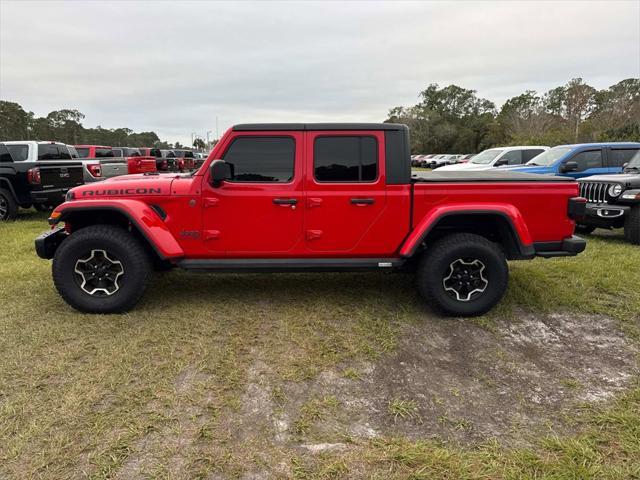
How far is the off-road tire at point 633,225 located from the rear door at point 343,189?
17.0 feet

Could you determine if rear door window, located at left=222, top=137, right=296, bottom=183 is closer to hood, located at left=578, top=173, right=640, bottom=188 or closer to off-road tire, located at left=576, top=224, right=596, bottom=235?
hood, located at left=578, top=173, right=640, bottom=188

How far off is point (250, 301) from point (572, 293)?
3.39m

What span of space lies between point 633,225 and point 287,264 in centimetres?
591

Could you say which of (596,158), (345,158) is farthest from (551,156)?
(345,158)

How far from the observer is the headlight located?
6742 mm

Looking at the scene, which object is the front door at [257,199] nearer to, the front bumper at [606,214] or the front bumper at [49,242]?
the front bumper at [49,242]

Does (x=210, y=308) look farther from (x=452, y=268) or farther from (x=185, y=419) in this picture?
(x=452, y=268)

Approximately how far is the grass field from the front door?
675mm

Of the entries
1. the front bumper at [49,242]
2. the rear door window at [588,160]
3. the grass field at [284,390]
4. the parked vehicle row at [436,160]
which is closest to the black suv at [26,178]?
the grass field at [284,390]

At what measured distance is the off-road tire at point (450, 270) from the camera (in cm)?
389

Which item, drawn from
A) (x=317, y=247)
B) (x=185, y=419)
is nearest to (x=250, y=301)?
(x=317, y=247)

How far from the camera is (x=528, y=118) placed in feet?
155

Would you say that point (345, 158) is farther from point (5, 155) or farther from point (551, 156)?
point (5, 155)

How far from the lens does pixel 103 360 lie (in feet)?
10.3
